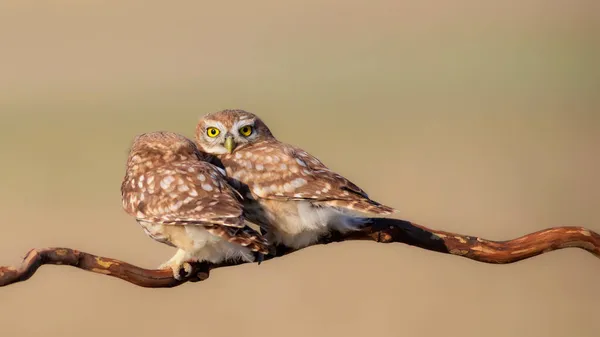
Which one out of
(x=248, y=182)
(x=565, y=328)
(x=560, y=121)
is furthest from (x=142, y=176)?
(x=560, y=121)

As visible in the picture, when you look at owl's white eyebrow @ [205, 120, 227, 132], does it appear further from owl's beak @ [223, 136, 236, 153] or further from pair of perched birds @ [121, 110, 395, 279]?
pair of perched birds @ [121, 110, 395, 279]

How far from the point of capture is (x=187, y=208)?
3.62 metres

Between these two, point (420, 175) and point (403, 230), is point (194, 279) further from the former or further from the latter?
point (420, 175)

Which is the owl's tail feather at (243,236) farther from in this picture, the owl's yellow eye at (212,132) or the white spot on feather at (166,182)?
the owl's yellow eye at (212,132)

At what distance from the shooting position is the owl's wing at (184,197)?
3.50 meters

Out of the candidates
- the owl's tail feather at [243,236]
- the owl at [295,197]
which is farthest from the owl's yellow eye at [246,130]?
the owl's tail feather at [243,236]

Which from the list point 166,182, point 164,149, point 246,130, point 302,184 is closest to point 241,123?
point 246,130

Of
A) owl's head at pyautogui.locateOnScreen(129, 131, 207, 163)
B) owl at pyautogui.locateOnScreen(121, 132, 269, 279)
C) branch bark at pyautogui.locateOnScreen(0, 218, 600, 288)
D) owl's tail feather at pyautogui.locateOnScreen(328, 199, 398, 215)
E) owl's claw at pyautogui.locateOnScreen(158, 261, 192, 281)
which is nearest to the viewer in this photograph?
branch bark at pyautogui.locateOnScreen(0, 218, 600, 288)

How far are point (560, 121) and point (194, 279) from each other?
8.93 metres

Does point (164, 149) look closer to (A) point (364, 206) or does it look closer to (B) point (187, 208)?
(B) point (187, 208)

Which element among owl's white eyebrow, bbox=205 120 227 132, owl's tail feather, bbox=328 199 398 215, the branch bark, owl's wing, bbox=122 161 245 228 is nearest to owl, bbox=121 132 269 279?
owl's wing, bbox=122 161 245 228

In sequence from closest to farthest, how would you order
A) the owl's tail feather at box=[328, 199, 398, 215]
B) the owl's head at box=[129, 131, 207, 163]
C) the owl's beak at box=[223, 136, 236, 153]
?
1. the owl's tail feather at box=[328, 199, 398, 215]
2. the owl's head at box=[129, 131, 207, 163]
3. the owl's beak at box=[223, 136, 236, 153]

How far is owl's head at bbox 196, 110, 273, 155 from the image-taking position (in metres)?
4.53

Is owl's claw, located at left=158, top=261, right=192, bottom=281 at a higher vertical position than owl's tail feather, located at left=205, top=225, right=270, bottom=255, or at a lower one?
lower
